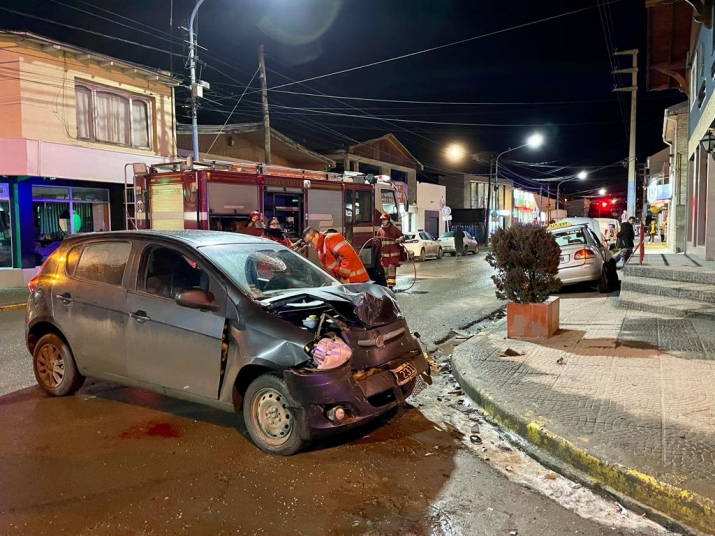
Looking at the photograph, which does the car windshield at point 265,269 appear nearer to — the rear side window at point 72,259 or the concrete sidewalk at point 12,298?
the rear side window at point 72,259

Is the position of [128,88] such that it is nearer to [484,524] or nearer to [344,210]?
[344,210]

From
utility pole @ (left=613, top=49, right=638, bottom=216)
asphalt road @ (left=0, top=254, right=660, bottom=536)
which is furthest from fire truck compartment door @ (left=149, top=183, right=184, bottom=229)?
utility pole @ (left=613, top=49, right=638, bottom=216)

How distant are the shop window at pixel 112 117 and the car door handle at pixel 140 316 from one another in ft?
46.4

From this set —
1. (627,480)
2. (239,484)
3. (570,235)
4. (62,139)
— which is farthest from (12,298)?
(627,480)

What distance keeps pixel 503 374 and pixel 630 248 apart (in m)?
14.3

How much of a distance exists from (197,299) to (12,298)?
11.4 m

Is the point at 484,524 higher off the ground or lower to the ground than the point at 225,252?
lower

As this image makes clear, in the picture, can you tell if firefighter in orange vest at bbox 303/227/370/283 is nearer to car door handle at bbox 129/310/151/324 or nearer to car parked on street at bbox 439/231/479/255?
car door handle at bbox 129/310/151/324

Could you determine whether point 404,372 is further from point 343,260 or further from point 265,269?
point 343,260

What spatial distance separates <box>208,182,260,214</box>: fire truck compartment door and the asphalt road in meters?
7.10

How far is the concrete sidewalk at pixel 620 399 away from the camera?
142 inches

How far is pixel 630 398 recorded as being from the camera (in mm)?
Result: 5055

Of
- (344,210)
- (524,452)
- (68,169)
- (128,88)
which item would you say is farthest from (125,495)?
(128,88)

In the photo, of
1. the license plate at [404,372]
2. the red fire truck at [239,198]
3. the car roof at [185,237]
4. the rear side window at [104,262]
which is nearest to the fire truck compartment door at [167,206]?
the red fire truck at [239,198]
